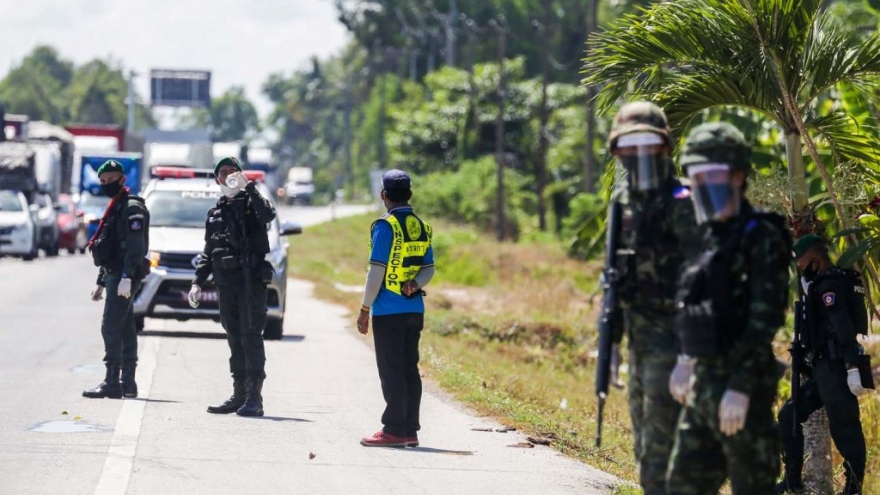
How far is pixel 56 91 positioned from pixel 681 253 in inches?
6320

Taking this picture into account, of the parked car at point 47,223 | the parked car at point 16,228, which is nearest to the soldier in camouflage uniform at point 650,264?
the parked car at point 16,228

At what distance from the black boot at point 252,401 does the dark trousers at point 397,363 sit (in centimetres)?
153

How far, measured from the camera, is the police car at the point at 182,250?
693 inches

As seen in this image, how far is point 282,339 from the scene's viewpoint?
1861 centimetres

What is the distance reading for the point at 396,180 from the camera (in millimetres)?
10266

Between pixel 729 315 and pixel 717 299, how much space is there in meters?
0.09

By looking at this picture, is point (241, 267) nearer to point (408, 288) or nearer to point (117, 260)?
point (117, 260)

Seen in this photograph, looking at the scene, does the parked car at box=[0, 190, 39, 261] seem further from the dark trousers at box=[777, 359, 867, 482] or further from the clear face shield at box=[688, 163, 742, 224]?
the clear face shield at box=[688, 163, 742, 224]

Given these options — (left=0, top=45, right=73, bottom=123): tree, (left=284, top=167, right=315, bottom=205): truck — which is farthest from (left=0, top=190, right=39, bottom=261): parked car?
(left=0, top=45, right=73, bottom=123): tree

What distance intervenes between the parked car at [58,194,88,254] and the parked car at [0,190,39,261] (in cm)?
466

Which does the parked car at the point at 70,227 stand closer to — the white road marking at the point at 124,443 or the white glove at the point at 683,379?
the white road marking at the point at 124,443

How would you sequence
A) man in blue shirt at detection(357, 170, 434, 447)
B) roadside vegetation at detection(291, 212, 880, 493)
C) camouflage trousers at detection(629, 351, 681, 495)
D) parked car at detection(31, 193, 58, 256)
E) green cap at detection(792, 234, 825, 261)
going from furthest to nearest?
1. parked car at detection(31, 193, 58, 256)
2. roadside vegetation at detection(291, 212, 880, 493)
3. man in blue shirt at detection(357, 170, 434, 447)
4. green cap at detection(792, 234, 825, 261)
5. camouflage trousers at detection(629, 351, 681, 495)

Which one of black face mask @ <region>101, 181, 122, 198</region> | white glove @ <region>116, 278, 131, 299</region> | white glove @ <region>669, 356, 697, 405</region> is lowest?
white glove @ <region>116, 278, 131, 299</region>

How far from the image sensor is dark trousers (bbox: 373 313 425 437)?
10.3m
